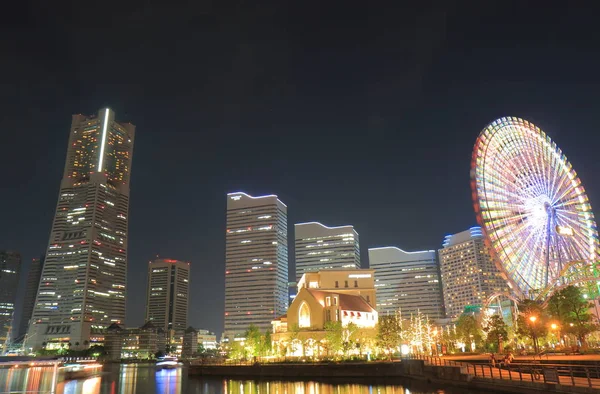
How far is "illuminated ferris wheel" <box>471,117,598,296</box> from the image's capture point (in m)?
73.2

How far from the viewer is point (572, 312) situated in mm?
74562

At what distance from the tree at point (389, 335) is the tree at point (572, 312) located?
27569 millimetres

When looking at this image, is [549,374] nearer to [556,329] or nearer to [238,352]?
[556,329]

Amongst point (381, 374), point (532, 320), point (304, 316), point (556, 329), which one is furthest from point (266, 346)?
point (556, 329)

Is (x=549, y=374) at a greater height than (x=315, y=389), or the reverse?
(x=549, y=374)

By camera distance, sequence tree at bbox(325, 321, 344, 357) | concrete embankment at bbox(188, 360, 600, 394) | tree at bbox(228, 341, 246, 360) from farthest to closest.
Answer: tree at bbox(228, 341, 246, 360), tree at bbox(325, 321, 344, 357), concrete embankment at bbox(188, 360, 600, 394)

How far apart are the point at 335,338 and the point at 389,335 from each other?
11.7 m

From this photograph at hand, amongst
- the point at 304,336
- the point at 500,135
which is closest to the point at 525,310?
the point at 500,135

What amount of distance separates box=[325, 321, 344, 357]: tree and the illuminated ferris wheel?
31481mm

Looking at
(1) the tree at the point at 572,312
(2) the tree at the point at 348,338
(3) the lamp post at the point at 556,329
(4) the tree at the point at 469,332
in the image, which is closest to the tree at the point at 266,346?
(2) the tree at the point at 348,338

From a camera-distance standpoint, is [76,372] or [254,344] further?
[76,372]

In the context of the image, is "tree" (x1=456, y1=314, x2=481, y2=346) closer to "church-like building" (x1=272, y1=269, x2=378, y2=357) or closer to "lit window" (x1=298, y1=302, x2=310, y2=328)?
"church-like building" (x1=272, y1=269, x2=378, y2=357)

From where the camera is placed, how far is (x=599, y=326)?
252 ft

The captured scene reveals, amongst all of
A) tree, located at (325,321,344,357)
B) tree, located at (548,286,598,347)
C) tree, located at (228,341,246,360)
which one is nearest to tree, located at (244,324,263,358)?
tree, located at (228,341,246,360)
